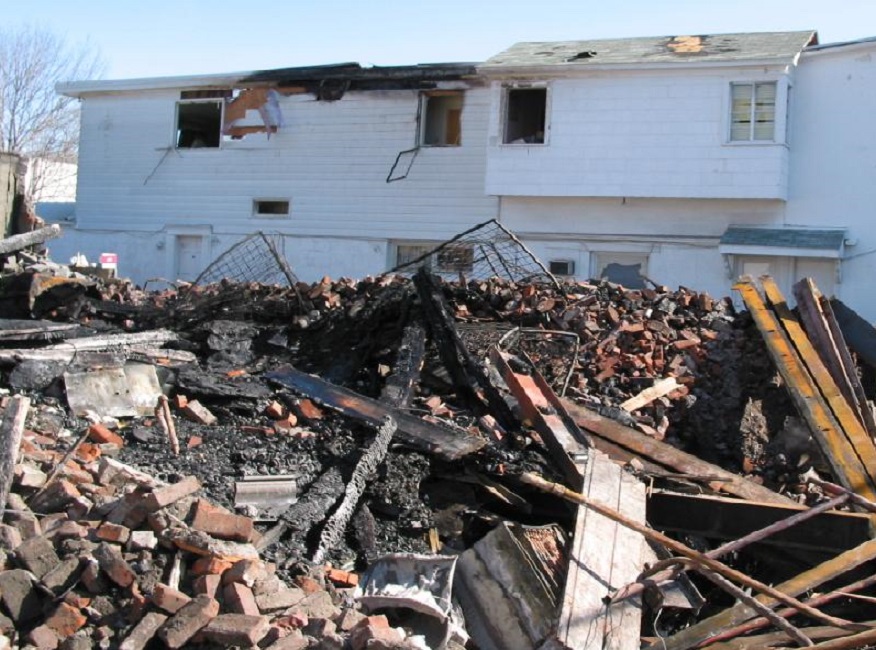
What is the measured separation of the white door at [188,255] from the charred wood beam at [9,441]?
1583 cm

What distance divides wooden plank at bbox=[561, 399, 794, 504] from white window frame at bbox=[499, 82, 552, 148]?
11315mm

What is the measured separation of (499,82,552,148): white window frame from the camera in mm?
17719

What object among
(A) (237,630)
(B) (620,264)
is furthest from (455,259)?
(A) (237,630)

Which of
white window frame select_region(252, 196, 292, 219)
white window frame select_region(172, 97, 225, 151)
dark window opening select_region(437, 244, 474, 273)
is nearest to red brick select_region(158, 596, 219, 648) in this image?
dark window opening select_region(437, 244, 474, 273)

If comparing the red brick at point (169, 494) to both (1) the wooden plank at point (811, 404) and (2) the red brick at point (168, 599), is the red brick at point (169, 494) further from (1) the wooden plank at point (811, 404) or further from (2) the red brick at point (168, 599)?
(1) the wooden plank at point (811, 404)

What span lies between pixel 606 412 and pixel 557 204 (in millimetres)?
11019

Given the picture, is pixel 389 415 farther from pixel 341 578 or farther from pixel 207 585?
pixel 207 585

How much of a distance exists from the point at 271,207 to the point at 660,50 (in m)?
8.59

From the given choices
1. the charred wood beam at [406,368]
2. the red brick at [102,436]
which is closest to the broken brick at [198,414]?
the red brick at [102,436]

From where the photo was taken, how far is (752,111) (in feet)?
54.4

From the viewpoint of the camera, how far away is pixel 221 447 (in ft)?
20.9

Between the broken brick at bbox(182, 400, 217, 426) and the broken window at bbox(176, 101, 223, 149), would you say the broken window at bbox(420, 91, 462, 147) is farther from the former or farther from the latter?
the broken brick at bbox(182, 400, 217, 426)

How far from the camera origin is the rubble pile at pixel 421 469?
4.56m

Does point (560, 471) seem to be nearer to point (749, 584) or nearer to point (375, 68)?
point (749, 584)
